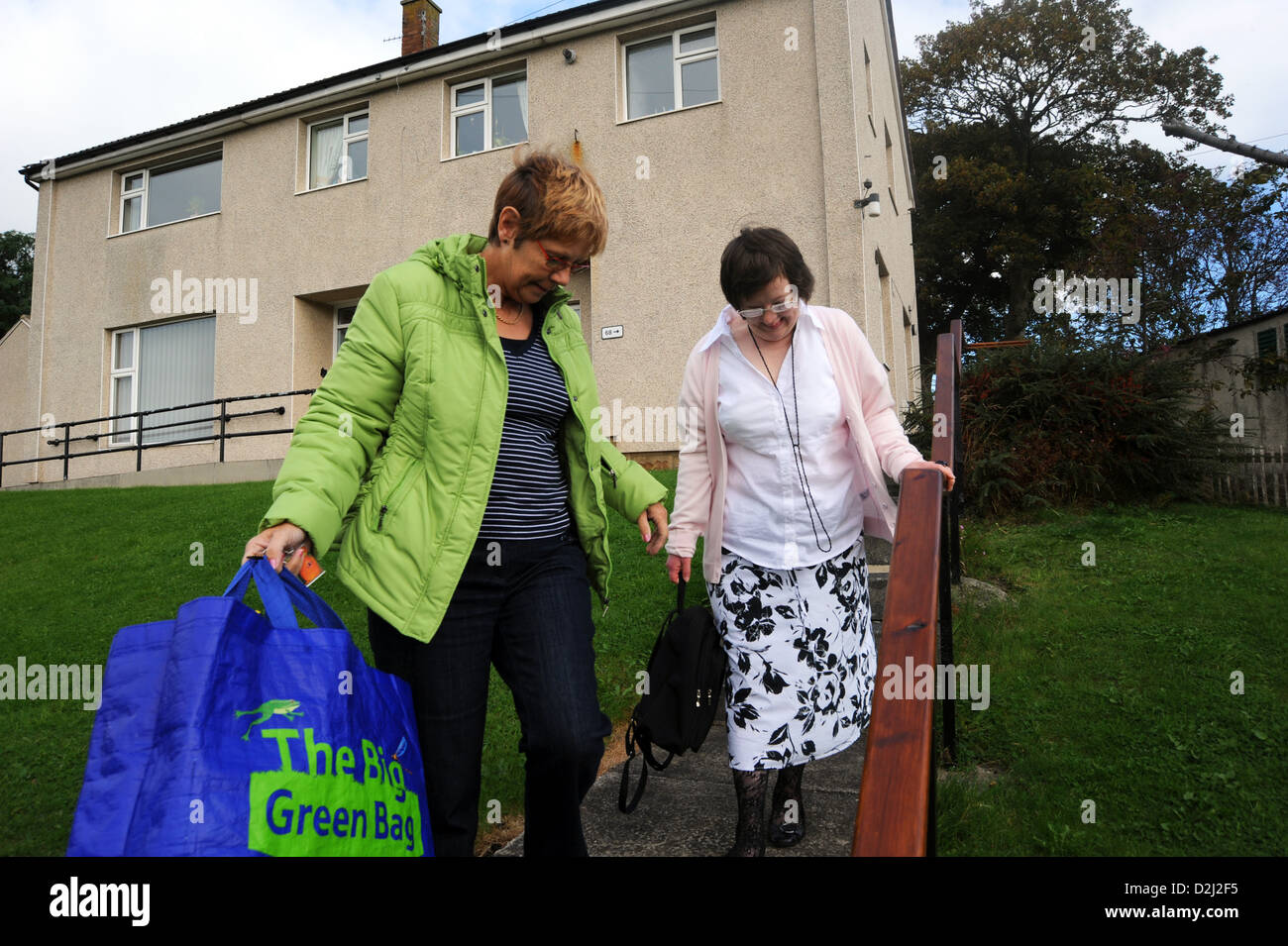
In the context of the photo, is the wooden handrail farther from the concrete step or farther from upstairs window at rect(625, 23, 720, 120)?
upstairs window at rect(625, 23, 720, 120)

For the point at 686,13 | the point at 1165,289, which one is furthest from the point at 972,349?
the point at 1165,289

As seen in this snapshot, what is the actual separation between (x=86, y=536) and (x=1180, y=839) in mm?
8007

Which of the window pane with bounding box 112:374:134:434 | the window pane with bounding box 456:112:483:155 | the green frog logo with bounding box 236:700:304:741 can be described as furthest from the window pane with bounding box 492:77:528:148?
the green frog logo with bounding box 236:700:304:741

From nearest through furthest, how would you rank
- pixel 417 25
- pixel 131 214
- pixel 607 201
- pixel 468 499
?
pixel 468 499 < pixel 607 201 < pixel 417 25 < pixel 131 214

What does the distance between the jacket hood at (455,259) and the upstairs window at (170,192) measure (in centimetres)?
1475

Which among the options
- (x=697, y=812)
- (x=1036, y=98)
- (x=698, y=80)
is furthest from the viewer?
(x=1036, y=98)

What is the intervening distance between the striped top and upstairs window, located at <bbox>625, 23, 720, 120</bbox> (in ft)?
32.7

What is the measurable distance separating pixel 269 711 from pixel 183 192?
1628cm

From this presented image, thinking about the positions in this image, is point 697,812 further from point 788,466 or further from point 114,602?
point 114,602

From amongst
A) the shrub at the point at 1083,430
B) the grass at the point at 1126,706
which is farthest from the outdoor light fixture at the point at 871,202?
the grass at the point at 1126,706

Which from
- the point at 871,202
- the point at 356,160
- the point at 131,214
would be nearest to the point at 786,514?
the point at 871,202

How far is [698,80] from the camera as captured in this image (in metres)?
11.3

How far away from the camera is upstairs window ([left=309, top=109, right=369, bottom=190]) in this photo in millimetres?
13555
